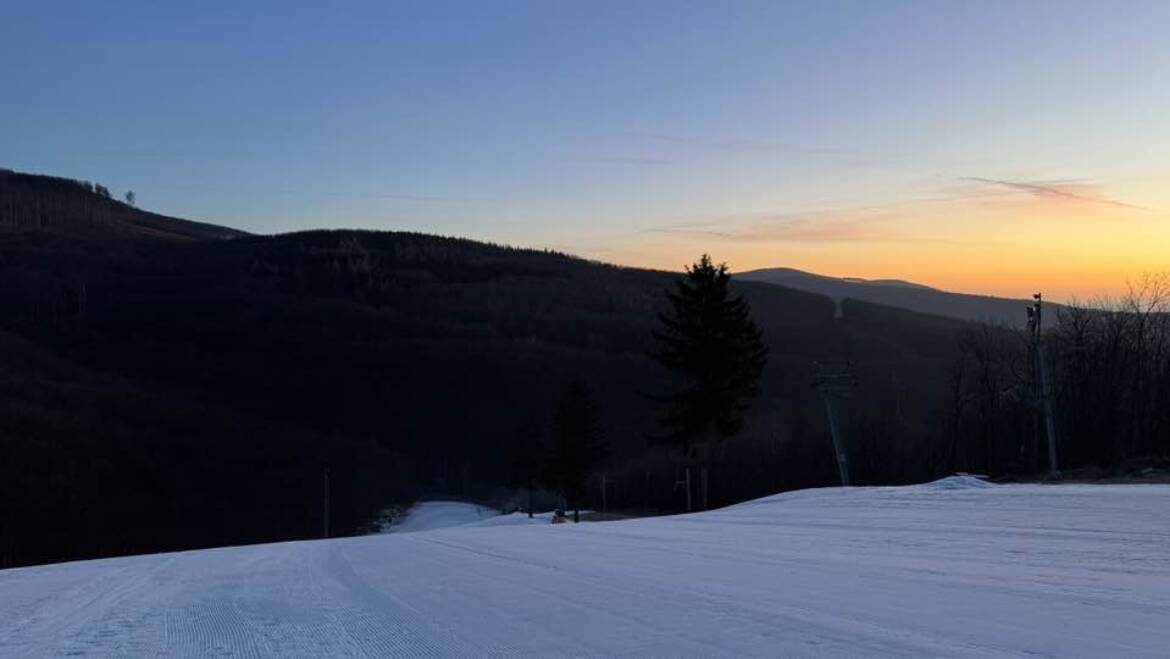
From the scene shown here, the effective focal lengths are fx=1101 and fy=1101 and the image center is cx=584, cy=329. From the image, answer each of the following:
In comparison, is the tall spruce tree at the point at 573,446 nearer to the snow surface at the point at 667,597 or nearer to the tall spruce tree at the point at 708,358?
the tall spruce tree at the point at 708,358

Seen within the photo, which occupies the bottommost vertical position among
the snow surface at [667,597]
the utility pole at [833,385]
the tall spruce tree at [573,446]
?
the tall spruce tree at [573,446]

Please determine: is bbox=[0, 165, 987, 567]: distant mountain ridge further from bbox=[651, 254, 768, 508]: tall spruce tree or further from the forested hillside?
bbox=[651, 254, 768, 508]: tall spruce tree

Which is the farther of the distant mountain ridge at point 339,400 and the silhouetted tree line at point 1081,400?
the distant mountain ridge at point 339,400

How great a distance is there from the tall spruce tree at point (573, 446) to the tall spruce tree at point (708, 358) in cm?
1746

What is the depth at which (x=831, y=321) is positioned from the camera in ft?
546

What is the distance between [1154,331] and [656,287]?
501ft

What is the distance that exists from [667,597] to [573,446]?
2505 inches

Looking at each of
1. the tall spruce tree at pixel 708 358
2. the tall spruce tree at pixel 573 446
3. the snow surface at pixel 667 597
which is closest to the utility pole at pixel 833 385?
the tall spruce tree at pixel 708 358

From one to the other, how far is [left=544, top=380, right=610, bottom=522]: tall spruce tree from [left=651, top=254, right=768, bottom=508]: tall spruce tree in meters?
17.5

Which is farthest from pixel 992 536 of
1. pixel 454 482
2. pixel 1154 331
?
pixel 454 482

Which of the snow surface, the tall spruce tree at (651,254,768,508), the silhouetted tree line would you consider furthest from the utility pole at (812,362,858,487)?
the snow surface

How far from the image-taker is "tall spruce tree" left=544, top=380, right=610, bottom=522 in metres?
70.9

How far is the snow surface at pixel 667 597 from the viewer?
620 centimetres

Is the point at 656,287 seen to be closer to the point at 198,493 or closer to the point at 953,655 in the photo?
the point at 198,493
